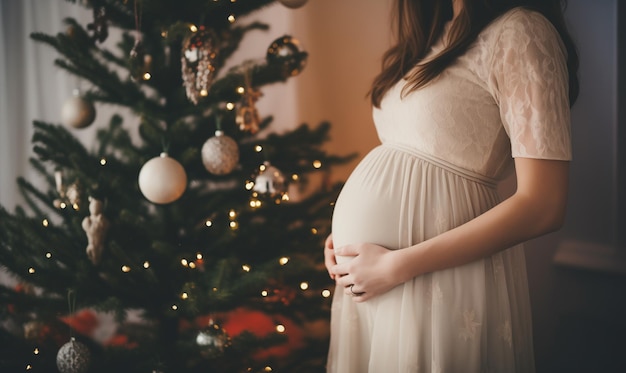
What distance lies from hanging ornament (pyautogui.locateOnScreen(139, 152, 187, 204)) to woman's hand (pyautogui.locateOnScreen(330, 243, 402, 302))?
1.34ft

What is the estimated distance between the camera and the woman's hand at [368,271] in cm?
77

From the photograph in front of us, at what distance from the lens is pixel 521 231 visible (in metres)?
0.72

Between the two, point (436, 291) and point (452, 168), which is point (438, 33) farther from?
point (436, 291)

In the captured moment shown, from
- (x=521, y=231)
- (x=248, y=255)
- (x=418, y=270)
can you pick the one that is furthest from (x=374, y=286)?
(x=248, y=255)

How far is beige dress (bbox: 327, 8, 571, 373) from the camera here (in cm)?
74

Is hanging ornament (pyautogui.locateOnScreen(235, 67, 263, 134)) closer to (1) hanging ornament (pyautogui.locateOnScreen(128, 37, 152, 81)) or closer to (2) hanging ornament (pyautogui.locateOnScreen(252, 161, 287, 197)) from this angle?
(2) hanging ornament (pyautogui.locateOnScreen(252, 161, 287, 197))

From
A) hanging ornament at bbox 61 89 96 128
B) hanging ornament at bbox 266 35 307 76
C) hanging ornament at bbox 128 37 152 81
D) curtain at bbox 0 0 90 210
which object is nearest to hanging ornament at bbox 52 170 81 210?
hanging ornament at bbox 61 89 96 128

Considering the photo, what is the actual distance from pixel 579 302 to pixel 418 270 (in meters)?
0.84

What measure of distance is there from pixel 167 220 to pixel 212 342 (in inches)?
12.7

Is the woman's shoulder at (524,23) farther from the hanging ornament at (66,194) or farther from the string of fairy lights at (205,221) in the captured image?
the hanging ornament at (66,194)

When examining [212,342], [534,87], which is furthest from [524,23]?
[212,342]

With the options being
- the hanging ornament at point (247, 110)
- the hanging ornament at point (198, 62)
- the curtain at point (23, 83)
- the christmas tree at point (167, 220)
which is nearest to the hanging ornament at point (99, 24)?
the christmas tree at point (167, 220)

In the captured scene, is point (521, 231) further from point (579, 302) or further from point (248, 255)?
point (579, 302)

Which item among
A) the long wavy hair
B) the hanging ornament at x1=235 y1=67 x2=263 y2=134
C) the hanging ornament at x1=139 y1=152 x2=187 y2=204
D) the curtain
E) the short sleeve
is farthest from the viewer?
the curtain
